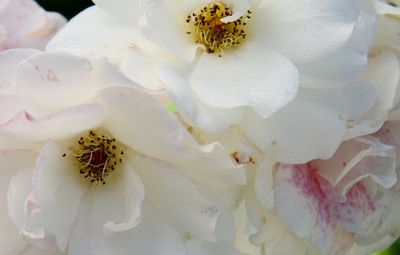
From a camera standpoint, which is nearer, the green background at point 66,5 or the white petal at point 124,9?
the white petal at point 124,9

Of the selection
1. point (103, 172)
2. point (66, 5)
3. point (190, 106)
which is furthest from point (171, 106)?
point (66, 5)

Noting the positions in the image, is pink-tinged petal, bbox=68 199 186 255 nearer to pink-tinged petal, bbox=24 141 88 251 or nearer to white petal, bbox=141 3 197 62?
pink-tinged petal, bbox=24 141 88 251

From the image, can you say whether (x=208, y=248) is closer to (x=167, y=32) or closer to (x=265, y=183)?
(x=265, y=183)

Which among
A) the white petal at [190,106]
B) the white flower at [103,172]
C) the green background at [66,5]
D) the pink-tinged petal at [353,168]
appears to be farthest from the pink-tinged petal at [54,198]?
the green background at [66,5]

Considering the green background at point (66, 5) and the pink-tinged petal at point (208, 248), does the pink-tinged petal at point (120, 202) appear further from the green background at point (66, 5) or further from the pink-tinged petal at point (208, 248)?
the green background at point (66, 5)

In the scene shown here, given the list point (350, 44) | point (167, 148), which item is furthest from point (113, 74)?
point (350, 44)

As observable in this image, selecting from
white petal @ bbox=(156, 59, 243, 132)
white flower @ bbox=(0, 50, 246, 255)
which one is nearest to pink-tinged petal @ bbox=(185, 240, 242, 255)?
white flower @ bbox=(0, 50, 246, 255)
